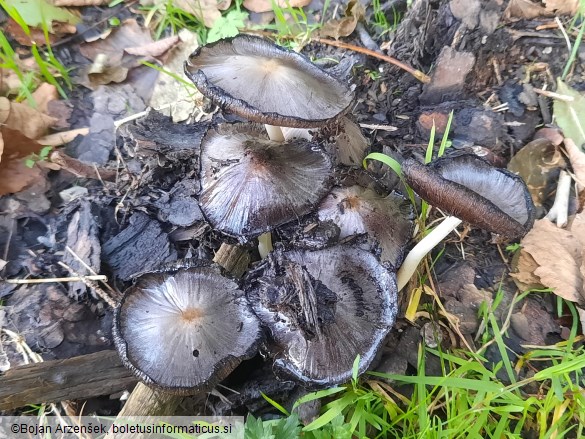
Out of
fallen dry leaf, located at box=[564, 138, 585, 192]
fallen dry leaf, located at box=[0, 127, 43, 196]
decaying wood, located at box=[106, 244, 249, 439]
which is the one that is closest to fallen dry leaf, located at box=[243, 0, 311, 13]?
fallen dry leaf, located at box=[0, 127, 43, 196]

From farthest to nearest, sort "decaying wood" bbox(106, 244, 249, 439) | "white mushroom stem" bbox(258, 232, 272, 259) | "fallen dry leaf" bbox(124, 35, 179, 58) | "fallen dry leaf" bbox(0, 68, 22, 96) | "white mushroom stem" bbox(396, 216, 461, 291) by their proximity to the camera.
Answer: "fallen dry leaf" bbox(124, 35, 179, 58) < "fallen dry leaf" bbox(0, 68, 22, 96) < "white mushroom stem" bbox(258, 232, 272, 259) < "white mushroom stem" bbox(396, 216, 461, 291) < "decaying wood" bbox(106, 244, 249, 439)

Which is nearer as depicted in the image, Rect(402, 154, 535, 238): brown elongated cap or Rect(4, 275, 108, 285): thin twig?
Rect(402, 154, 535, 238): brown elongated cap

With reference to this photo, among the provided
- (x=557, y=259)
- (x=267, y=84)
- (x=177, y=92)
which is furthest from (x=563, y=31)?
(x=177, y=92)

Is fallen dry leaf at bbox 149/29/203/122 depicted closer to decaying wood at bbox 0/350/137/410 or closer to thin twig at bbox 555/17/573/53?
decaying wood at bbox 0/350/137/410

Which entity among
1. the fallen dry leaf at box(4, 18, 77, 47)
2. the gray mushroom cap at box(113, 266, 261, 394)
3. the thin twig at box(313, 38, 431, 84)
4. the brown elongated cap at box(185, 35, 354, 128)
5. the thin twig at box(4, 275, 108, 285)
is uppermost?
the brown elongated cap at box(185, 35, 354, 128)

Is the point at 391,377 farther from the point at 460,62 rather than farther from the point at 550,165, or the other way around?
the point at 460,62

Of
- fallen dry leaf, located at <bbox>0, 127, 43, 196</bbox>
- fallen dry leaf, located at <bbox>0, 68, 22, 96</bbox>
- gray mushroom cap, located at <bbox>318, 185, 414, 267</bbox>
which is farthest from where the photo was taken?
fallen dry leaf, located at <bbox>0, 68, 22, 96</bbox>

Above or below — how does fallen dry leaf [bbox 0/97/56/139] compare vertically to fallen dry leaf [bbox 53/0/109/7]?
below

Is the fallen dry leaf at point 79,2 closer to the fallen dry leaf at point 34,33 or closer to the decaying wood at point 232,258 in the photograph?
the fallen dry leaf at point 34,33
